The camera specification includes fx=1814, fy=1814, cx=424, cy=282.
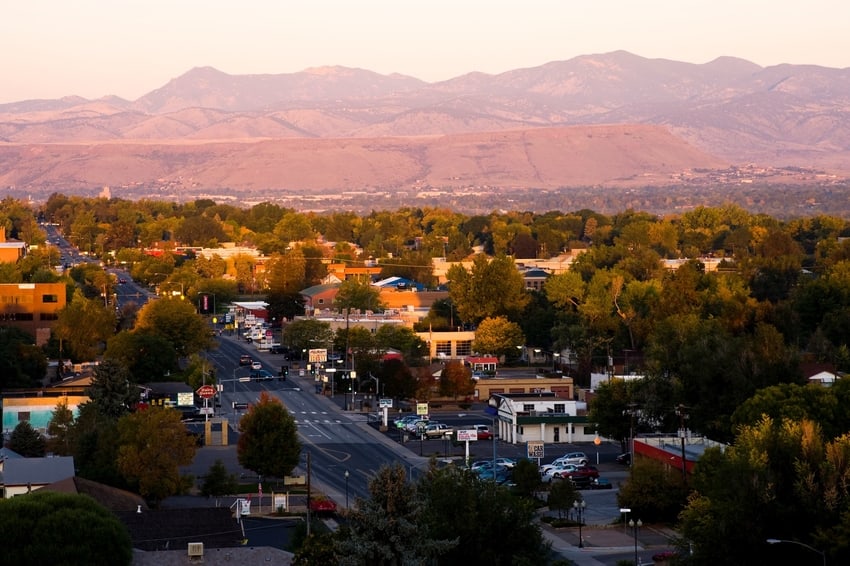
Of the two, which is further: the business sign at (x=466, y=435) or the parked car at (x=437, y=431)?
the parked car at (x=437, y=431)

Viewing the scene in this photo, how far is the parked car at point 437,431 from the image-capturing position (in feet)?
215

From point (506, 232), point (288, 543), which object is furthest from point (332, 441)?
point (506, 232)

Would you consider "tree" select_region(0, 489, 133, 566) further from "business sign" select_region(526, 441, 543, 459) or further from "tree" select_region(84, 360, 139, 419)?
"tree" select_region(84, 360, 139, 419)

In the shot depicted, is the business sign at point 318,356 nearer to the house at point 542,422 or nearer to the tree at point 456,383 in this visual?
the tree at point 456,383

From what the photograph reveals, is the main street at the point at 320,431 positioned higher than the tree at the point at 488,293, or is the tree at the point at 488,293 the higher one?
the tree at the point at 488,293

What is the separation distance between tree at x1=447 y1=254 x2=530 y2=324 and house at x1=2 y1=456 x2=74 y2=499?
164 feet

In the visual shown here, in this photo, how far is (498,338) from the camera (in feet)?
297

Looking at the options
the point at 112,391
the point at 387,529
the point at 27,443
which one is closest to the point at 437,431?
the point at 112,391

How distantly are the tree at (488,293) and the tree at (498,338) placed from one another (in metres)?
6.48

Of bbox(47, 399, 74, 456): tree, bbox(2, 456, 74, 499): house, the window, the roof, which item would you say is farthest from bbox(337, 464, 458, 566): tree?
the window

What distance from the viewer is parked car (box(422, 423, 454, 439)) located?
65.6 m

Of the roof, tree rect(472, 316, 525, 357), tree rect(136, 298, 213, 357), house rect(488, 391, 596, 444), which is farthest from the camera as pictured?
tree rect(472, 316, 525, 357)

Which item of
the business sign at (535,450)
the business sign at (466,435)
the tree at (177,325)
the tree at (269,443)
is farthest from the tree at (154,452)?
the tree at (177,325)

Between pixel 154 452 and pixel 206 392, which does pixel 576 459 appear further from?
pixel 206 392
